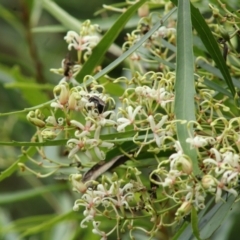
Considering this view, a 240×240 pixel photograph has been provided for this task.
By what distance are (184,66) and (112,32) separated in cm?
17

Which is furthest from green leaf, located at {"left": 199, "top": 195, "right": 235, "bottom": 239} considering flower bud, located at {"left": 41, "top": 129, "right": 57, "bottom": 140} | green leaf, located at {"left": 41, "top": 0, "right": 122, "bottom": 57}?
green leaf, located at {"left": 41, "top": 0, "right": 122, "bottom": 57}

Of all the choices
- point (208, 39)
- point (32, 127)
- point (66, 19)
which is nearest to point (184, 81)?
point (208, 39)

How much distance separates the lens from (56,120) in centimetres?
68

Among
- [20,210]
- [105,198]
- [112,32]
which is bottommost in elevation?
[20,210]

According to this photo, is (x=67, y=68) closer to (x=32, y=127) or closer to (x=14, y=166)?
(x=14, y=166)

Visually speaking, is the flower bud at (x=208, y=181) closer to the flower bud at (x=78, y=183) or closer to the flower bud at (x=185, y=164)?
the flower bud at (x=185, y=164)

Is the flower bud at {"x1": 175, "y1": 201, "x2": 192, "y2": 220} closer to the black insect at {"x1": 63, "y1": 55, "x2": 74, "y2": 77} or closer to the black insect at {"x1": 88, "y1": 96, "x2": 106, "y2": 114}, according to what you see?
the black insect at {"x1": 88, "y1": 96, "x2": 106, "y2": 114}

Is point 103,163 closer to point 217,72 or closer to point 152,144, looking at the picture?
point 152,144

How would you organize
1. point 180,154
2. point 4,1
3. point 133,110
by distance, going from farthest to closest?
point 4,1
point 133,110
point 180,154

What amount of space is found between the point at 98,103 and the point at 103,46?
0.16 meters

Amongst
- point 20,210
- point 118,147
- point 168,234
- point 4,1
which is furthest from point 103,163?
point 4,1

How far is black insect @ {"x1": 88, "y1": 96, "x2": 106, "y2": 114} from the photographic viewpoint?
65 centimetres

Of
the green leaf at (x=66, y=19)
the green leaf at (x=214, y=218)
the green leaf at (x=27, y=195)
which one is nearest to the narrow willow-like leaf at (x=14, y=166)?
the green leaf at (x=214, y=218)

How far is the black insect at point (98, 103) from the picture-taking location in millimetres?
653
